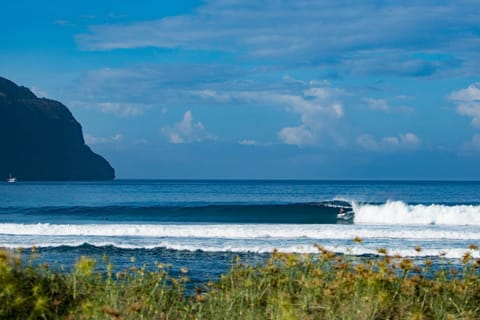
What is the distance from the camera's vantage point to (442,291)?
810 cm

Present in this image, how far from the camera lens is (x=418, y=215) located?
3669 centimetres

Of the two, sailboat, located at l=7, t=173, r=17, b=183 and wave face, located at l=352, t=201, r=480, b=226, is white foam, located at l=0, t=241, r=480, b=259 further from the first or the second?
sailboat, located at l=7, t=173, r=17, b=183

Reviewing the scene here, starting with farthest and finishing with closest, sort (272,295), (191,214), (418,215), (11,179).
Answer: (11,179)
(191,214)
(418,215)
(272,295)

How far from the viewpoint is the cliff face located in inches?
5012

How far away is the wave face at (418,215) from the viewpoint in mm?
34250

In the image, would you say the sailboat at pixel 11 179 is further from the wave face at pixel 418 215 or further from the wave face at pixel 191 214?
the wave face at pixel 418 215

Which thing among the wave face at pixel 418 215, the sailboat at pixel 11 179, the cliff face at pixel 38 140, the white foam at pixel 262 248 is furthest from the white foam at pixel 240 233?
the cliff face at pixel 38 140

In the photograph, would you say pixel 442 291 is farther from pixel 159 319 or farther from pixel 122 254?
pixel 122 254

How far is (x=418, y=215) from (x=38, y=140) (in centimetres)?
10544

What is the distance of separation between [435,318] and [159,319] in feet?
10.0

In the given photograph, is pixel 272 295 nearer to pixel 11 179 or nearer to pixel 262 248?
pixel 262 248

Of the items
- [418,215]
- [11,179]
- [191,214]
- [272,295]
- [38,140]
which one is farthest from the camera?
[38,140]

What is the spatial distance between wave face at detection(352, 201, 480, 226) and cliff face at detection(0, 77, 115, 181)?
99.2 metres

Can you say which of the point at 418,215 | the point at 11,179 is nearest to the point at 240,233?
the point at 418,215
